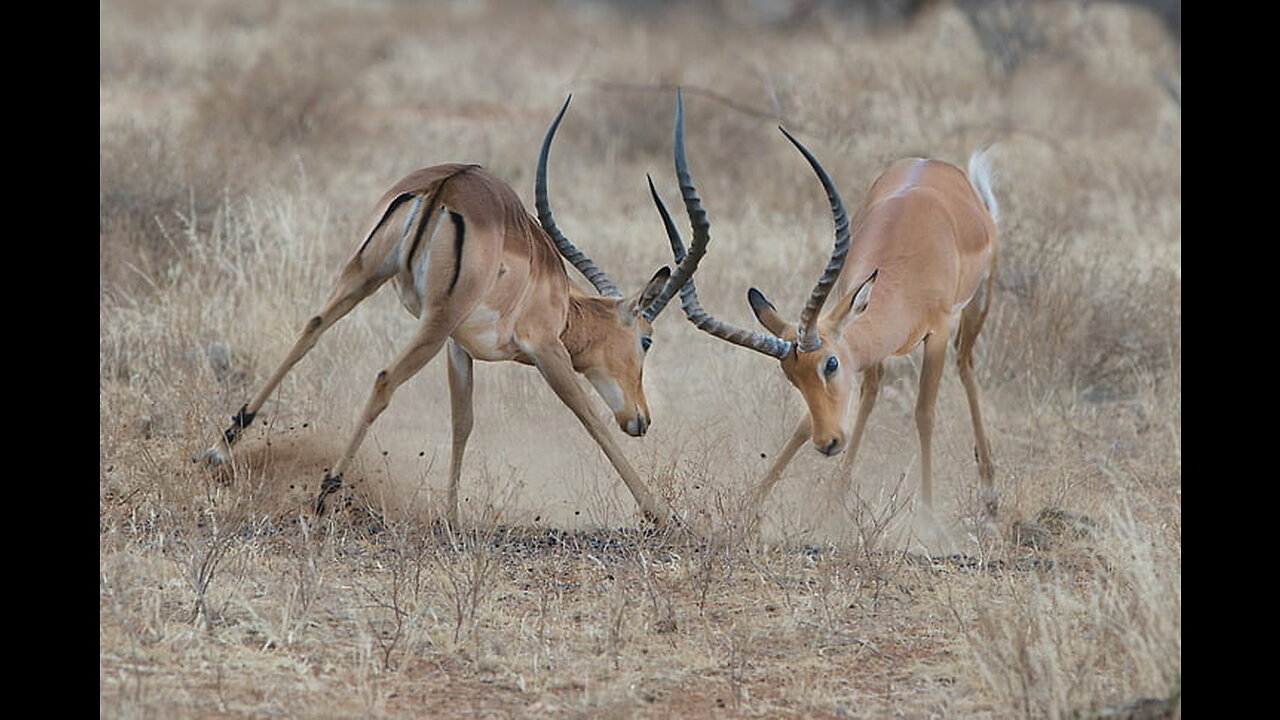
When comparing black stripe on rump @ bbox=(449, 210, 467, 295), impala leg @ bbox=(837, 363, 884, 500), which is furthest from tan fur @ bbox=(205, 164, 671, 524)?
impala leg @ bbox=(837, 363, 884, 500)

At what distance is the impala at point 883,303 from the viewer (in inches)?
234

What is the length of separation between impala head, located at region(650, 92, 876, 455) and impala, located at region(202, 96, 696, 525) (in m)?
0.24

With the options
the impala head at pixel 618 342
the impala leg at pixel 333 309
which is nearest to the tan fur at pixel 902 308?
the impala head at pixel 618 342

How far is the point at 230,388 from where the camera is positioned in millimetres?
7621

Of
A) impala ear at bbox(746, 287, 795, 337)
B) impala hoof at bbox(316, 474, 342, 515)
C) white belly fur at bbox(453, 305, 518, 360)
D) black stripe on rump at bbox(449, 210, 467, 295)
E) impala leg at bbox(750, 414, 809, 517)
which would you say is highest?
black stripe on rump at bbox(449, 210, 467, 295)

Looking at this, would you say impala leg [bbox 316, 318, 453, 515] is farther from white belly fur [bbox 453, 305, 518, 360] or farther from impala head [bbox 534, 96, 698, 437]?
impala head [bbox 534, 96, 698, 437]

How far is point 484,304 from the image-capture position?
19.3 feet

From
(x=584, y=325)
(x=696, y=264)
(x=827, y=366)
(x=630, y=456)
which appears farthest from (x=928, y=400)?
(x=584, y=325)

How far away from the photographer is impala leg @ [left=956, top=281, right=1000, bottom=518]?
7074 millimetres

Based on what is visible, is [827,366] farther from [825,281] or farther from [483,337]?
[483,337]

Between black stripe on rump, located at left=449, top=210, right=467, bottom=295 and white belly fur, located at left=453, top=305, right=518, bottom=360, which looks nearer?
black stripe on rump, located at left=449, top=210, right=467, bottom=295

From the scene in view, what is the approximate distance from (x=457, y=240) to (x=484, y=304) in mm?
277

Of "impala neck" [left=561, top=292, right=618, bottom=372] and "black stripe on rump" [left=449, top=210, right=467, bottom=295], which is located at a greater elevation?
"black stripe on rump" [left=449, top=210, right=467, bottom=295]

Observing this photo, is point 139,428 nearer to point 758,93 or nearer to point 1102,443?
point 1102,443
